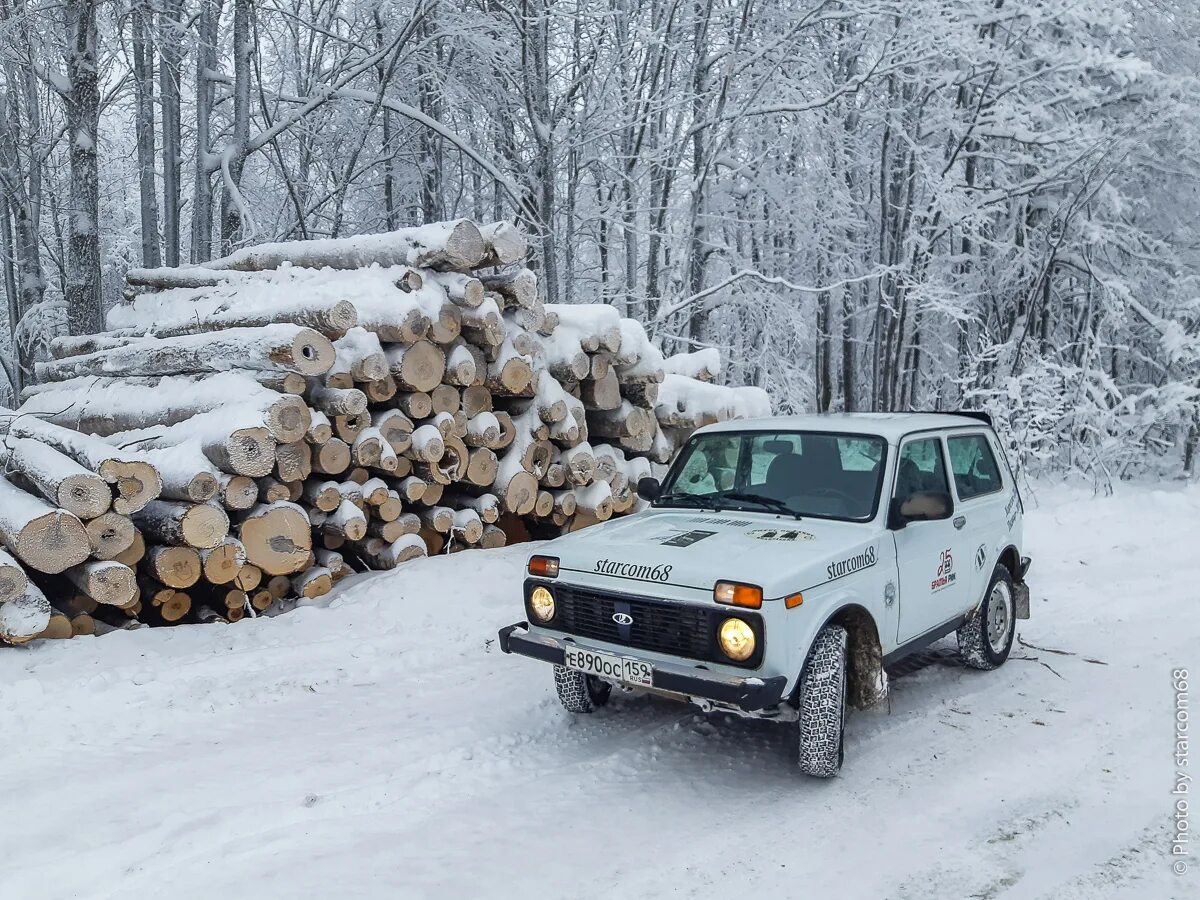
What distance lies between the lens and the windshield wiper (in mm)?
5347

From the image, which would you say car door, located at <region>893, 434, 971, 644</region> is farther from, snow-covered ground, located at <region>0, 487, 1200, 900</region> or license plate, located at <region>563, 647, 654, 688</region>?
license plate, located at <region>563, 647, 654, 688</region>

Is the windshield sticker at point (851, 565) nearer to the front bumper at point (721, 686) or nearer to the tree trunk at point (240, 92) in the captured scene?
the front bumper at point (721, 686)

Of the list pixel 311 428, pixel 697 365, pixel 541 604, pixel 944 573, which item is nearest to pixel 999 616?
pixel 944 573

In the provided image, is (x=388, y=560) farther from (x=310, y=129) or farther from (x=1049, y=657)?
(x=310, y=129)

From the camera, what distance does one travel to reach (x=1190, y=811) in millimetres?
4285

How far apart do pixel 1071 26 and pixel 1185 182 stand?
412 cm

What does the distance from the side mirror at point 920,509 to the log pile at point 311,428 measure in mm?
4394

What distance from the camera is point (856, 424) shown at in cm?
581

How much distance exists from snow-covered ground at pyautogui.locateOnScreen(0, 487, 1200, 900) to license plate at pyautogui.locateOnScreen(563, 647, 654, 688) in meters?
0.57

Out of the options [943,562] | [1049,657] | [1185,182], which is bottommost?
[1049,657]

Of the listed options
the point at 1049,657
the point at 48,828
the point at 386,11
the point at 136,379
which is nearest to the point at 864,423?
the point at 1049,657

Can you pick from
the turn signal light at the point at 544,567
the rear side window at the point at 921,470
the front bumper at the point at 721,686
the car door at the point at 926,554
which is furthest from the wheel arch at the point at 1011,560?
the turn signal light at the point at 544,567

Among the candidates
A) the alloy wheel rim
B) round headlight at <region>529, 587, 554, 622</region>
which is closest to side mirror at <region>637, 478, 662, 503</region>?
round headlight at <region>529, 587, 554, 622</region>

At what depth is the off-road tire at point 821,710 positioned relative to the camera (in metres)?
4.48
